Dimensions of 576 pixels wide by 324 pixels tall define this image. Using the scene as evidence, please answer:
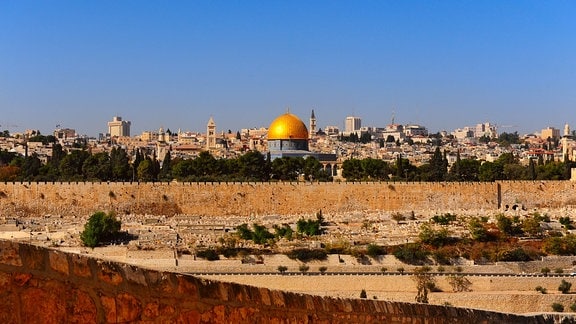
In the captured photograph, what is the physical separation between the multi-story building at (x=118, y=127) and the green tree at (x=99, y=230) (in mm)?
95294

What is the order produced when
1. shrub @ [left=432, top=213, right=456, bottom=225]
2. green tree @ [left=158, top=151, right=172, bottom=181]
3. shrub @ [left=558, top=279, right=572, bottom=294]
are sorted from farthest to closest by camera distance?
green tree @ [left=158, top=151, right=172, bottom=181], shrub @ [left=432, top=213, right=456, bottom=225], shrub @ [left=558, top=279, right=572, bottom=294]

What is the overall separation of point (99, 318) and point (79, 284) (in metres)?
0.13

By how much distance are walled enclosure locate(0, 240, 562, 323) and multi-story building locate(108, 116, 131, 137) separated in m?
115

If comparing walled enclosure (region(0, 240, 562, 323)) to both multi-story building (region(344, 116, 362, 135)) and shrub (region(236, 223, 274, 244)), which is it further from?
multi-story building (region(344, 116, 362, 135))

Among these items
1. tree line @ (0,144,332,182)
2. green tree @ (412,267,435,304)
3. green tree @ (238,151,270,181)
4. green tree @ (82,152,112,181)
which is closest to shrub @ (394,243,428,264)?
green tree @ (412,267,435,304)

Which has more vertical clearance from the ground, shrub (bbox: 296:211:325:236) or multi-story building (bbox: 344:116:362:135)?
multi-story building (bbox: 344:116:362:135)

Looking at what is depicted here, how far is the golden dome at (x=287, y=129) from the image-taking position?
145 feet

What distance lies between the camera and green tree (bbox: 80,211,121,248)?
21438 mm

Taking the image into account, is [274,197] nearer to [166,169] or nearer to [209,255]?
[209,255]

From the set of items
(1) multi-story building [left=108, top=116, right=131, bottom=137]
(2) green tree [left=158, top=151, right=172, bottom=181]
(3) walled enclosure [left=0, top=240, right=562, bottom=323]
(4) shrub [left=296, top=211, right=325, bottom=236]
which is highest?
(1) multi-story building [left=108, top=116, right=131, bottom=137]

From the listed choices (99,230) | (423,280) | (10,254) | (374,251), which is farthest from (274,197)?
(10,254)

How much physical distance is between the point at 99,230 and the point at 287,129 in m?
23.3

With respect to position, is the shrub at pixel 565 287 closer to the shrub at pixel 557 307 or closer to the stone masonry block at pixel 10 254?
the shrub at pixel 557 307

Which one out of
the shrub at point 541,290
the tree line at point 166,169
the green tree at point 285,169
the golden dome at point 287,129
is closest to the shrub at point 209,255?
the shrub at point 541,290
